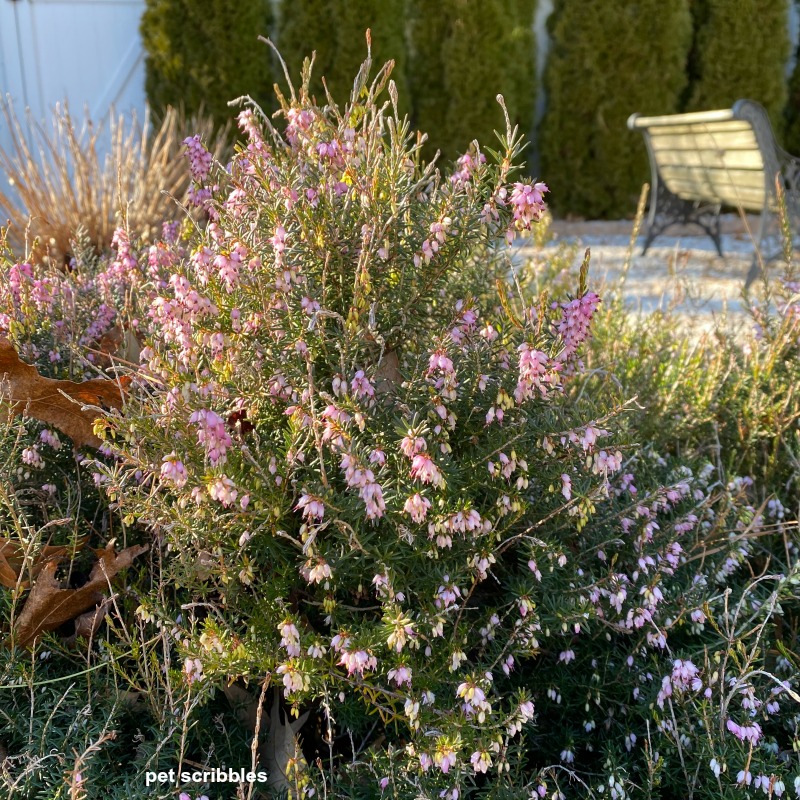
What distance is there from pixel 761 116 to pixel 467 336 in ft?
16.6

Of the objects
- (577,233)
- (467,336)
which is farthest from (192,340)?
(577,233)

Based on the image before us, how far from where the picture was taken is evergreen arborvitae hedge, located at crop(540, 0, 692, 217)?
945 centimetres

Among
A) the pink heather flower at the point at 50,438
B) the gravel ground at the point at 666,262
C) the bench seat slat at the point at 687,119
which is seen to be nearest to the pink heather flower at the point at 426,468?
the pink heather flower at the point at 50,438

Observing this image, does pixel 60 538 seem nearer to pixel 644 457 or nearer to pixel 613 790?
pixel 613 790

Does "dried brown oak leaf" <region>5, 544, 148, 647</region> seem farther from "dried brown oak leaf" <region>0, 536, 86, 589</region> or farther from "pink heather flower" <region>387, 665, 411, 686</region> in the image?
"pink heather flower" <region>387, 665, 411, 686</region>

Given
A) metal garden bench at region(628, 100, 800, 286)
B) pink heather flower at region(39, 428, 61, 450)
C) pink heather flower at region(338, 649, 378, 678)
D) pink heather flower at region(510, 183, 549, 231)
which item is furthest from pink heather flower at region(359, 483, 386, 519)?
metal garden bench at region(628, 100, 800, 286)

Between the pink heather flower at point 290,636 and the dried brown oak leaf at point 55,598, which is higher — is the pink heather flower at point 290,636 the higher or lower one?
the higher one

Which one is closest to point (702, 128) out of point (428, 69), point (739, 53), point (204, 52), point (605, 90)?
point (605, 90)

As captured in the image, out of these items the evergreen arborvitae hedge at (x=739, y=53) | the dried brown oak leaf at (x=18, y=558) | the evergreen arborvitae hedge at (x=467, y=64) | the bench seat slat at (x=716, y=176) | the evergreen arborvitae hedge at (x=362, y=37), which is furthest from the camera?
the evergreen arborvitae hedge at (x=739, y=53)

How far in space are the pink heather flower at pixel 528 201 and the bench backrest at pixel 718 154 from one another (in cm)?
473

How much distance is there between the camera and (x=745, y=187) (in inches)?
253

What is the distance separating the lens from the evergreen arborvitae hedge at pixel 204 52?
8.43 metres

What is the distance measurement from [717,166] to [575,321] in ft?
19.3

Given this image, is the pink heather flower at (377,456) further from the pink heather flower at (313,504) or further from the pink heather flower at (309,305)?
the pink heather flower at (309,305)
